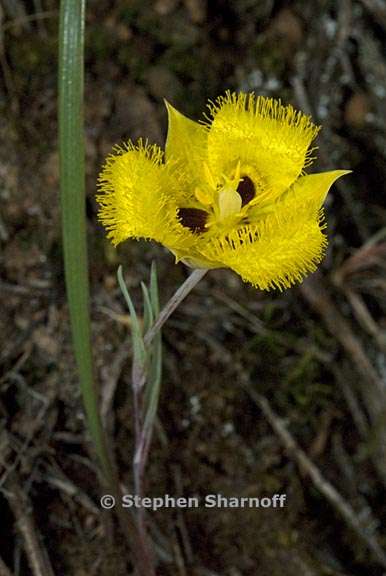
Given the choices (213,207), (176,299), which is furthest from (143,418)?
(213,207)

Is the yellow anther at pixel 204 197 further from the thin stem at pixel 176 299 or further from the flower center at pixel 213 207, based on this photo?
the thin stem at pixel 176 299

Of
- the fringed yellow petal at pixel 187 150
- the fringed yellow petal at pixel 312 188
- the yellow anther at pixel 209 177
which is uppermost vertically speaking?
the fringed yellow petal at pixel 187 150

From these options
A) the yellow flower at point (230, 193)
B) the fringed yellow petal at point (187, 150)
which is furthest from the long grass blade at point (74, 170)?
the fringed yellow petal at point (187, 150)

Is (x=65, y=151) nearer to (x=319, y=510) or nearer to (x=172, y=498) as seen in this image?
(x=172, y=498)

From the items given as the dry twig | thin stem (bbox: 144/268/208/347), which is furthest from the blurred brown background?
thin stem (bbox: 144/268/208/347)

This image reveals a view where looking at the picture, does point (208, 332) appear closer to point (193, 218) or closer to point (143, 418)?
point (143, 418)

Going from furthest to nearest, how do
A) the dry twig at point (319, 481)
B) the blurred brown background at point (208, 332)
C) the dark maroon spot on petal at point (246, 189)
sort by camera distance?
the dry twig at point (319, 481) < the blurred brown background at point (208, 332) < the dark maroon spot on petal at point (246, 189)
